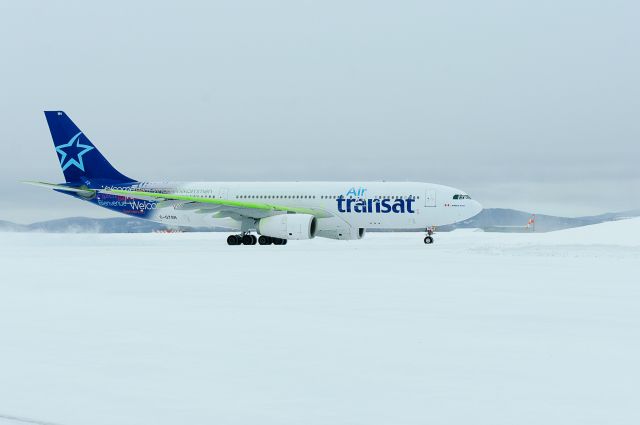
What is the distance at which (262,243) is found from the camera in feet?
153

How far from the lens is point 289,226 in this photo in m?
42.8

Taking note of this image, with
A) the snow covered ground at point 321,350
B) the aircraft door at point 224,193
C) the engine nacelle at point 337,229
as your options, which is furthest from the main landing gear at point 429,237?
the snow covered ground at point 321,350

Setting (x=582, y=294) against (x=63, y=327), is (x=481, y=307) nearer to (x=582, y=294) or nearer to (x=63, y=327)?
(x=582, y=294)

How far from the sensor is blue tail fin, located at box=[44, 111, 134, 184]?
2053 inches

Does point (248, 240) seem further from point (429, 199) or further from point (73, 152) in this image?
point (73, 152)

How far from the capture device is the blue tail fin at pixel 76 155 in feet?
171

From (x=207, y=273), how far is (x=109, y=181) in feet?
99.9

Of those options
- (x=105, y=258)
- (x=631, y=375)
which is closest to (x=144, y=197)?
(x=105, y=258)

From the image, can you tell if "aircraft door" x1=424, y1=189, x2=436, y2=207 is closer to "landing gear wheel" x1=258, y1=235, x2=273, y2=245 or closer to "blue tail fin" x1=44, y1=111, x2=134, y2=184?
"landing gear wheel" x1=258, y1=235, x2=273, y2=245

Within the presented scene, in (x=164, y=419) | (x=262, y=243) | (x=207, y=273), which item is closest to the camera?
(x=164, y=419)

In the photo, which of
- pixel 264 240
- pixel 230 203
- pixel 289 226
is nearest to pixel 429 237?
pixel 289 226

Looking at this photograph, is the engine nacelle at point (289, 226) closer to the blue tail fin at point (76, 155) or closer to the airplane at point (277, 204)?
the airplane at point (277, 204)

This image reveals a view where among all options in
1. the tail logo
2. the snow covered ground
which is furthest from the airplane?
the snow covered ground

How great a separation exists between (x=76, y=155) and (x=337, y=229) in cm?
1919
